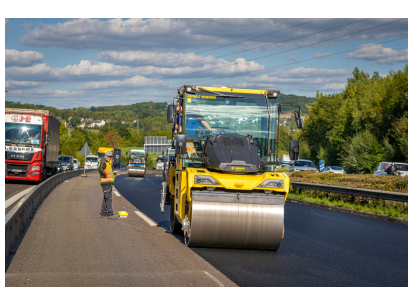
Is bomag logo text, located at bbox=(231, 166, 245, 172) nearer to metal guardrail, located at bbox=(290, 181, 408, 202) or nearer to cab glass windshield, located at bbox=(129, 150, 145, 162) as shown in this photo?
metal guardrail, located at bbox=(290, 181, 408, 202)

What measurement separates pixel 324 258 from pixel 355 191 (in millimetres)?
9441

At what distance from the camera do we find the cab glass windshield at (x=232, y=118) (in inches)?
388

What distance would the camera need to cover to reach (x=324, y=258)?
27.6ft

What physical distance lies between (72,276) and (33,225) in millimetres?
5415

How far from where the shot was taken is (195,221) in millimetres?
8430

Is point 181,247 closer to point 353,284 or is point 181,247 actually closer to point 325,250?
point 325,250

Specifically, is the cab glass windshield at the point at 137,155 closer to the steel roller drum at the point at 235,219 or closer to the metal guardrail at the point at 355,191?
the metal guardrail at the point at 355,191

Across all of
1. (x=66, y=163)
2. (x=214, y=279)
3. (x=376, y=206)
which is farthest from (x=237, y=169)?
(x=66, y=163)

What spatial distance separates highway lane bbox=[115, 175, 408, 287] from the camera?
673 centimetres

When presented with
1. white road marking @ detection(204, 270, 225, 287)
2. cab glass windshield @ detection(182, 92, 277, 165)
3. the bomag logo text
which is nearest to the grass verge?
cab glass windshield @ detection(182, 92, 277, 165)

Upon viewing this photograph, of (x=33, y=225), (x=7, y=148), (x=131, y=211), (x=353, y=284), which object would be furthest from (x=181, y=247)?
(x=7, y=148)

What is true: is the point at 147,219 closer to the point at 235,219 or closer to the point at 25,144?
the point at 235,219

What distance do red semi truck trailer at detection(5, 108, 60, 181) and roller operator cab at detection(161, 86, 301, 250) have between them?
55.6 feet

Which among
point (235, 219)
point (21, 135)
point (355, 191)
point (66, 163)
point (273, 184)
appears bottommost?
point (66, 163)
